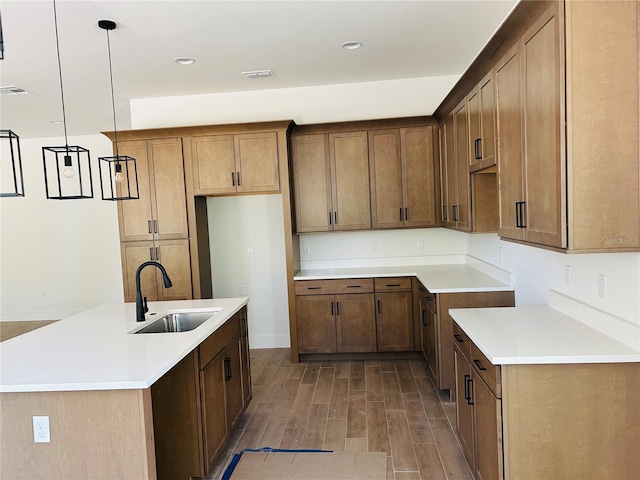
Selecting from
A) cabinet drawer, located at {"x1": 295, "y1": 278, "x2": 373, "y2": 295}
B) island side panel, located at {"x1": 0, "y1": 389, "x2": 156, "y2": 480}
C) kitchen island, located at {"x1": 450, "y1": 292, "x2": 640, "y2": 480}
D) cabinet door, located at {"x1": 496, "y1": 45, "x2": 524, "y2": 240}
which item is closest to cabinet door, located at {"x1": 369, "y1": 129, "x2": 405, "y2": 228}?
cabinet drawer, located at {"x1": 295, "y1": 278, "x2": 373, "y2": 295}

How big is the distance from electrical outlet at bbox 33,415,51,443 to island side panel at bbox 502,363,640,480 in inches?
76.4

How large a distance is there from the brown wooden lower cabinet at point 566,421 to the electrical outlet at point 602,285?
1.32 feet

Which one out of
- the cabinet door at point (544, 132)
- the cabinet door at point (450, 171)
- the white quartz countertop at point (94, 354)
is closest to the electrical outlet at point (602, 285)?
the cabinet door at point (544, 132)

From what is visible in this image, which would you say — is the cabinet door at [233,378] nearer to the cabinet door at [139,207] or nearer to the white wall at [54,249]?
the cabinet door at [139,207]

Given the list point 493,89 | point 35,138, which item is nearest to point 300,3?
point 493,89

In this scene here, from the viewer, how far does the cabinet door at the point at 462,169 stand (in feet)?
11.0

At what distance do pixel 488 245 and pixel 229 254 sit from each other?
2835 millimetres

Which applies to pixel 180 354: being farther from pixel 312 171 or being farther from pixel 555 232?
pixel 312 171

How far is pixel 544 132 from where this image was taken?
196 centimetres

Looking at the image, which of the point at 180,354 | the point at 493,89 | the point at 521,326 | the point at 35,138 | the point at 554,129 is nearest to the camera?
the point at 554,129

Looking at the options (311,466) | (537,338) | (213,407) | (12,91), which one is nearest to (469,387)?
(537,338)

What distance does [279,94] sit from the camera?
461 cm

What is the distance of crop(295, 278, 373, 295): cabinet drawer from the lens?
4.38 metres

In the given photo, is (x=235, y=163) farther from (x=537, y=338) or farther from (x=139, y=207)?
(x=537, y=338)
